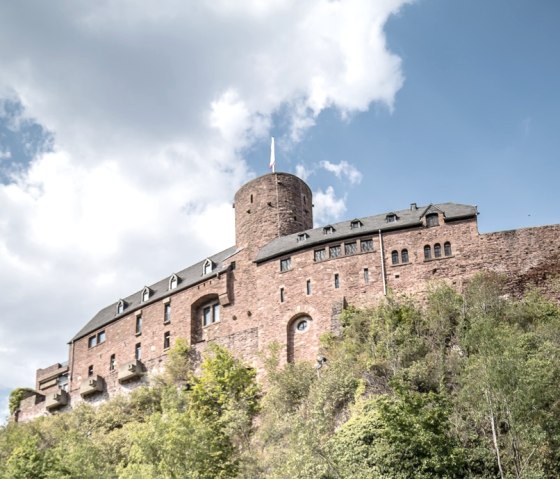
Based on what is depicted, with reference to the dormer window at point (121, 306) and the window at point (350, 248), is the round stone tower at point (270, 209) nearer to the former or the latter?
the window at point (350, 248)

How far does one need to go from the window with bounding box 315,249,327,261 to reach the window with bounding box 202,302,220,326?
768 cm

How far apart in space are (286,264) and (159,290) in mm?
12116

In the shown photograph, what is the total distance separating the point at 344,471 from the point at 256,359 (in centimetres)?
1700

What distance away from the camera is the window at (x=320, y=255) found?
144 feet

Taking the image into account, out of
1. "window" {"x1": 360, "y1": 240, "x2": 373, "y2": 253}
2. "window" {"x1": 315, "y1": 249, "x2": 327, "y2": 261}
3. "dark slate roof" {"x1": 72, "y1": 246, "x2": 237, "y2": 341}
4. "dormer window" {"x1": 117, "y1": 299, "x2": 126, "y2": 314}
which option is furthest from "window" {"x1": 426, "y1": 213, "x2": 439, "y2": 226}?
"dormer window" {"x1": 117, "y1": 299, "x2": 126, "y2": 314}

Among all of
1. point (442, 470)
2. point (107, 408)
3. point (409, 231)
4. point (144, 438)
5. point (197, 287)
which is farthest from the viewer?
point (197, 287)

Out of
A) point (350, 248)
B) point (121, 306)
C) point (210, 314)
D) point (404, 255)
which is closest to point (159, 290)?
point (121, 306)

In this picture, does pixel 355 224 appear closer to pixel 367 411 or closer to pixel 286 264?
pixel 286 264

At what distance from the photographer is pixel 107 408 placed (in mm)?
46250

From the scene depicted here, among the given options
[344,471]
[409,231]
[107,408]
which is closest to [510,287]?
[409,231]

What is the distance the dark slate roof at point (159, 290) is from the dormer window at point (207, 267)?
24 centimetres

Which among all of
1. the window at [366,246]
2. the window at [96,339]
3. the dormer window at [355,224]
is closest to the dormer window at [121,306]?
the window at [96,339]

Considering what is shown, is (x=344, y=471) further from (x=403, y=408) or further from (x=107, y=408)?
(x=107, y=408)

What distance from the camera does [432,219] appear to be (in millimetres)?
42375
